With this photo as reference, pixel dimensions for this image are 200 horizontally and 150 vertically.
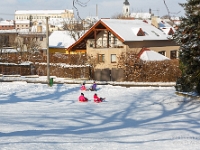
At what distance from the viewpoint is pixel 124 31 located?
44344 mm

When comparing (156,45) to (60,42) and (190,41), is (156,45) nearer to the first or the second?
(60,42)

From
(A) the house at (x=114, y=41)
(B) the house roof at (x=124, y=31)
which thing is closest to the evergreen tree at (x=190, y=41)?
(A) the house at (x=114, y=41)

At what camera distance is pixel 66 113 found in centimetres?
1856

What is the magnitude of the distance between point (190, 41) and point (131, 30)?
22850mm

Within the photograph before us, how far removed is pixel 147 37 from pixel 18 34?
3581 cm

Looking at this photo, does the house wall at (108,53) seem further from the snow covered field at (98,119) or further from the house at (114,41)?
the snow covered field at (98,119)

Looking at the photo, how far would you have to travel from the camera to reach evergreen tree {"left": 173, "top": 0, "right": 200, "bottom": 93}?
2239cm

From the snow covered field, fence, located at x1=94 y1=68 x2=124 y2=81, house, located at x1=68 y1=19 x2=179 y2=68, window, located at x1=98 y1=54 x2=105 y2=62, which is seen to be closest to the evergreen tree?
the snow covered field

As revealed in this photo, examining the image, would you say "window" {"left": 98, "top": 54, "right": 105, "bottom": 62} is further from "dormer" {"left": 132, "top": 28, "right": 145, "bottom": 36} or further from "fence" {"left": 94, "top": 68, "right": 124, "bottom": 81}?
"fence" {"left": 94, "top": 68, "right": 124, "bottom": 81}

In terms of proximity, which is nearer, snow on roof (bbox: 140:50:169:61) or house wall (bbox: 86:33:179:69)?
snow on roof (bbox: 140:50:169:61)

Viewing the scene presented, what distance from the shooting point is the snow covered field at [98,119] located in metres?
11.3

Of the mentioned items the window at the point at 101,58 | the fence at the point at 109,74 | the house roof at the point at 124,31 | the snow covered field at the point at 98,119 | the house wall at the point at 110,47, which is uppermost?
the house roof at the point at 124,31

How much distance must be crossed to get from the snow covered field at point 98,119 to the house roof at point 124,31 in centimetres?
1437

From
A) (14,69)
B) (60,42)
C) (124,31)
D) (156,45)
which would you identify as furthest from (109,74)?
(60,42)
